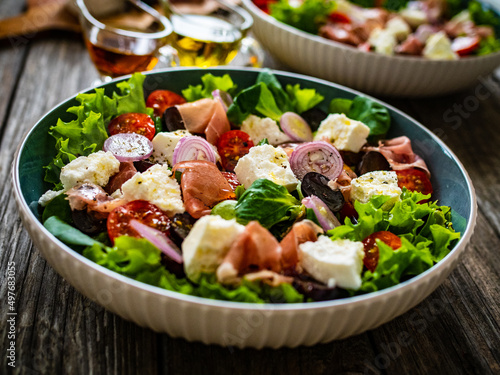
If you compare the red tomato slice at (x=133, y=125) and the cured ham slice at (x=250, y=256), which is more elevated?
the cured ham slice at (x=250, y=256)

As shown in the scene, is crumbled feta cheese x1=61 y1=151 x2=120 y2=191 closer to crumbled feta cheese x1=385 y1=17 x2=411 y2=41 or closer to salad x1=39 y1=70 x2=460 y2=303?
salad x1=39 y1=70 x2=460 y2=303

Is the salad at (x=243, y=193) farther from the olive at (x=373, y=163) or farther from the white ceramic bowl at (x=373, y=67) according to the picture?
the white ceramic bowl at (x=373, y=67)

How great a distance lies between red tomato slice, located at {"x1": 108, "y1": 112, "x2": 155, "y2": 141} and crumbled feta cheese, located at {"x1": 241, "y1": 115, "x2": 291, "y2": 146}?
0.47 m

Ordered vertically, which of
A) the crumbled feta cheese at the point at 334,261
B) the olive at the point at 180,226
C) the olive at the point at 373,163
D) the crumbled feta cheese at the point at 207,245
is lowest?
the olive at the point at 373,163

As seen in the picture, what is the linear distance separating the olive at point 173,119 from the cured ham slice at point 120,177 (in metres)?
0.37

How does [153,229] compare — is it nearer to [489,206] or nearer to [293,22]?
[489,206]

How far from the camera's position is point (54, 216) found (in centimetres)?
196

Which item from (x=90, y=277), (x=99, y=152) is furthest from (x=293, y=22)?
(x=90, y=277)

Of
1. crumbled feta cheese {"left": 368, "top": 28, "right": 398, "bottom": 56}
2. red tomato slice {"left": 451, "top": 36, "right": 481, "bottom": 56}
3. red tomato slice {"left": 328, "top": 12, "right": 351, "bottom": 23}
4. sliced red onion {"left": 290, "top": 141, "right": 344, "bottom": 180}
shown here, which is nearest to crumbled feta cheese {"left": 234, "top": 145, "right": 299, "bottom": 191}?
sliced red onion {"left": 290, "top": 141, "right": 344, "bottom": 180}

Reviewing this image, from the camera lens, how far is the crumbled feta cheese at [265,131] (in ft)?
8.56

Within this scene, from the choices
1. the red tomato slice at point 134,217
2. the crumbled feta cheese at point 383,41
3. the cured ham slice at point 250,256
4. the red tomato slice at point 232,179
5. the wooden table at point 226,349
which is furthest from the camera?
the crumbled feta cheese at point 383,41

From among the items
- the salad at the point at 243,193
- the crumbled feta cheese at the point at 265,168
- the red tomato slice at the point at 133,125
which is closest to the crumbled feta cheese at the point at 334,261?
the salad at the point at 243,193

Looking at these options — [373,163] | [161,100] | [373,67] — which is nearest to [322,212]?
[373,163]

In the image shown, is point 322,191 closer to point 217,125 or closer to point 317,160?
point 317,160
